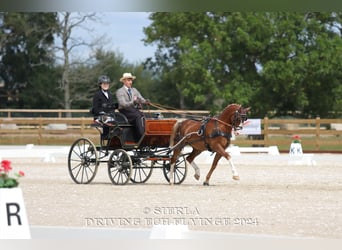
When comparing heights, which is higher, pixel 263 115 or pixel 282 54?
pixel 282 54

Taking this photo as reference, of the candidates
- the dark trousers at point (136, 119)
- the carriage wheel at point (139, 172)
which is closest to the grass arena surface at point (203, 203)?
the carriage wheel at point (139, 172)

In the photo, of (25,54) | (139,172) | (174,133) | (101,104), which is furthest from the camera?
(25,54)

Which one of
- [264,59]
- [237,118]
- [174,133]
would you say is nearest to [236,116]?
[237,118]

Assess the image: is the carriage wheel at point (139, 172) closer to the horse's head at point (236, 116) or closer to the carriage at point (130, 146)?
the carriage at point (130, 146)

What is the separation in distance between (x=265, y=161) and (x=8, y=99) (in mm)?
26050

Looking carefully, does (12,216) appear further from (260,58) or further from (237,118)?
(260,58)

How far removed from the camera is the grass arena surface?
948cm

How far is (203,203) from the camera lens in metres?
11.8

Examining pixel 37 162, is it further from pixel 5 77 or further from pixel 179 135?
pixel 5 77

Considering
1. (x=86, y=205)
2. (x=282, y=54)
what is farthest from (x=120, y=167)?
(x=282, y=54)

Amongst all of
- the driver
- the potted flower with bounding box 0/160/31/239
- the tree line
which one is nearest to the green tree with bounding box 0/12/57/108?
the tree line

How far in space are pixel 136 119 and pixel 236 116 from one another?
159 cm

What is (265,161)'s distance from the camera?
22.5m

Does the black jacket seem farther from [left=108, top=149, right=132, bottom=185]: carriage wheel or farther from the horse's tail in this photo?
the horse's tail
